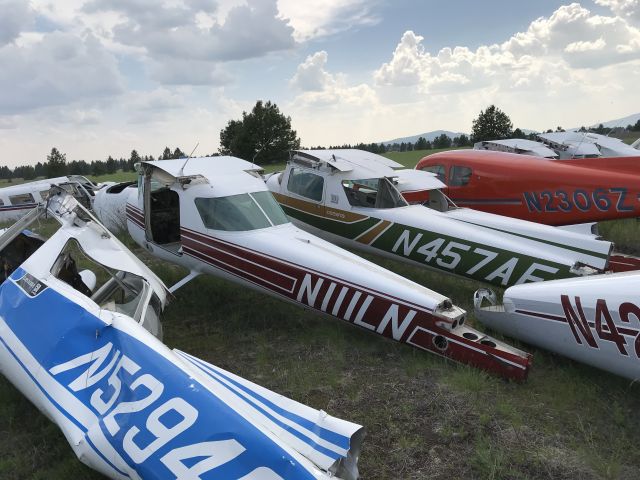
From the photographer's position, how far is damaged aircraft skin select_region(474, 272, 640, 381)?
458cm

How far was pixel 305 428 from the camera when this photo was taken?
3000 millimetres

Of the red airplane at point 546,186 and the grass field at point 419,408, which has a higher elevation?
the red airplane at point 546,186

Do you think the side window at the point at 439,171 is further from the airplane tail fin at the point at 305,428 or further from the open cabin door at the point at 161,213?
the airplane tail fin at the point at 305,428

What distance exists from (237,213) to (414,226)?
2775 mm

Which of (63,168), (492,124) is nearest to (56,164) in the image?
(63,168)

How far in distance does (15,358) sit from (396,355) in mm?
3829

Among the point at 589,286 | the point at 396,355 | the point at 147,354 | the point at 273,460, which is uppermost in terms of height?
the point at 147,354

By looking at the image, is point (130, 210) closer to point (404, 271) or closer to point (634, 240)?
point (404, 271)

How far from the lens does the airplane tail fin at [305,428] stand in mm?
2787

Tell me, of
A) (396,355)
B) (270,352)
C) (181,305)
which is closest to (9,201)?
(181,305)

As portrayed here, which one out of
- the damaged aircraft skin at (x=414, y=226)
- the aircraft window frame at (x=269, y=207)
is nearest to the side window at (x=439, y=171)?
the damaged aircraft skin at (x=414, y=226)

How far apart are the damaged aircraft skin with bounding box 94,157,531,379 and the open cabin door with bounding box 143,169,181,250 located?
0.02 m

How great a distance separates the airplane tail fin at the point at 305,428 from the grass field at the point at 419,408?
1148mm

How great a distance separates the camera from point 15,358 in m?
4.07
